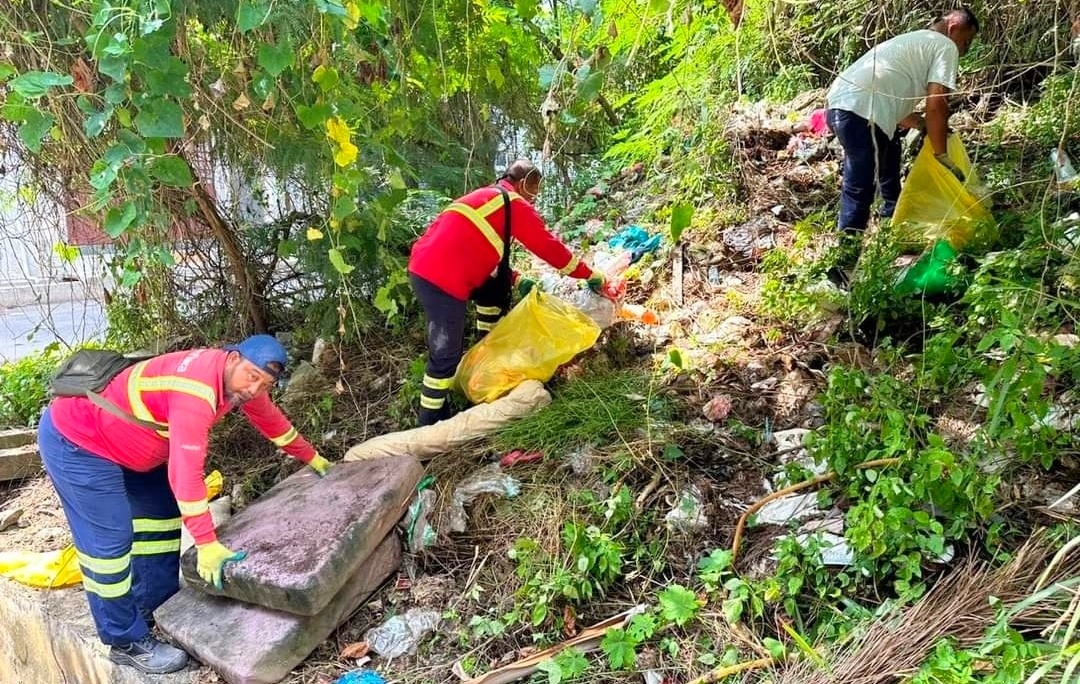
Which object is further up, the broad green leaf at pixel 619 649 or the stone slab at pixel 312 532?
the stone slab at pixel 312 532

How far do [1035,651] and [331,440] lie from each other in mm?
Answer: 3108

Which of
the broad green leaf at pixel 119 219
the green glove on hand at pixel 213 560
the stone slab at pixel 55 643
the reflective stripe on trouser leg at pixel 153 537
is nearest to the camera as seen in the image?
the broad green leaf at pixel 119 219

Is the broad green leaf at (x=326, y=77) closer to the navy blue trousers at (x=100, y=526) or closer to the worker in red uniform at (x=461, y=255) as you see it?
the worker in red uniform at (x=461, y=255)

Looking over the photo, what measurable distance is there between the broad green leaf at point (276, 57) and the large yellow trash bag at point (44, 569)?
2466mm

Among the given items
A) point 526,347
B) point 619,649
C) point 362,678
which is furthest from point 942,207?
point 362,678

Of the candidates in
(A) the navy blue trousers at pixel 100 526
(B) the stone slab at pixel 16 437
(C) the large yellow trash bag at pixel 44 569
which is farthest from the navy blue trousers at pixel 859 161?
(B) the stone slab at pixel 16 437

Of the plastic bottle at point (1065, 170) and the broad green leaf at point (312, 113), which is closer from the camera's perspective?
the broad green leaf at point (312, 113)

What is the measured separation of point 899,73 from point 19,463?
5.31 m

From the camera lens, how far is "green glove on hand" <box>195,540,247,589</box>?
250 centimetres

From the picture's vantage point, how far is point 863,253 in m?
3.27

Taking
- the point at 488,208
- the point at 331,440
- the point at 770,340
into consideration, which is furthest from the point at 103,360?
the point at 770,340

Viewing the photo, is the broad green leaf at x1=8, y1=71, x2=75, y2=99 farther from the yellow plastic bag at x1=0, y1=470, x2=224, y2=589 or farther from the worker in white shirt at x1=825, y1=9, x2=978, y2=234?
the worker in white shirt at x1=825, y1=9, x2=978, y2=234

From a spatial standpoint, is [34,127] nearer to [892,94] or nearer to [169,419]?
[169,419]

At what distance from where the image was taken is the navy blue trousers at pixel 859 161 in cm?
333
